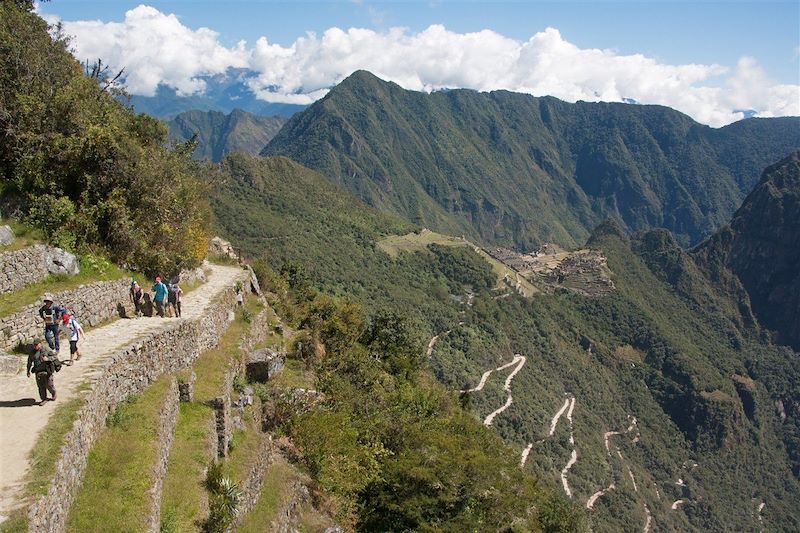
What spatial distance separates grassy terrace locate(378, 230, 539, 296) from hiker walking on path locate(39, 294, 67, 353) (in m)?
111

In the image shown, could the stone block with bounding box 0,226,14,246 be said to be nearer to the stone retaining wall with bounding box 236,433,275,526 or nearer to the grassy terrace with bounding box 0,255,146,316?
the grassy terrace with bounding box 0,255,146,316

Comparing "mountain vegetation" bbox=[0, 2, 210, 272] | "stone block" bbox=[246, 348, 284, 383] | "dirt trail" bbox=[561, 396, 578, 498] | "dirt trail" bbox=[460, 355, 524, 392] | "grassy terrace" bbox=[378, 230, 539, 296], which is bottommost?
"dirt trail" bbox=[561, 396, 578, 498]

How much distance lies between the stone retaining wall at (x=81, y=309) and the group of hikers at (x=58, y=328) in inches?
15.0

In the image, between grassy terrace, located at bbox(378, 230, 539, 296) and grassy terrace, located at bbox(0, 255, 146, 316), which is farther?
grassy terrace, located at bbox(378, 230, 539, 296)

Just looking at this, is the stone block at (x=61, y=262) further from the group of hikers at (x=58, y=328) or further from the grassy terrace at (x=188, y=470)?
the grassy terrace at (x=188, y=470)

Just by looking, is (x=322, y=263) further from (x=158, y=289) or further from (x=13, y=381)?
(x=13, y=381)

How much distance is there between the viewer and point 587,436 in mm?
94125

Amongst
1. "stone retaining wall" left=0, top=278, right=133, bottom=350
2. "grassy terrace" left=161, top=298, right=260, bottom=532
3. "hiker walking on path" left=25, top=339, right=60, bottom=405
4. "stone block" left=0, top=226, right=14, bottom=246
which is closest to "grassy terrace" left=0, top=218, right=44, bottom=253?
"stone block" left=0, top=226, right=14, bottom=246

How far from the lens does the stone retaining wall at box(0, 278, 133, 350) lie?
14062 mm

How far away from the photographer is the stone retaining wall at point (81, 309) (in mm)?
14062

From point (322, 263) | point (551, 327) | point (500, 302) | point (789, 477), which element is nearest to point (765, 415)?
point (789, 477)

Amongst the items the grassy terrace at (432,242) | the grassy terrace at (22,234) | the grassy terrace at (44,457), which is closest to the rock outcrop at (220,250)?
the grassy terrace at (22,234)

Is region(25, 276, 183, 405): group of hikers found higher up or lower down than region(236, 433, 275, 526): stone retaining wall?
higher up

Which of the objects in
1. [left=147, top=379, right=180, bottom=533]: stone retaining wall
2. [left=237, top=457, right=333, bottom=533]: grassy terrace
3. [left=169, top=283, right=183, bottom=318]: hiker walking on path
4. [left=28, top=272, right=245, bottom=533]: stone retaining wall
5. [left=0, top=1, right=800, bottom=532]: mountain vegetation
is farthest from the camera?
[left=0, top=1, right=800, bottom=532]: mountain vegetation
